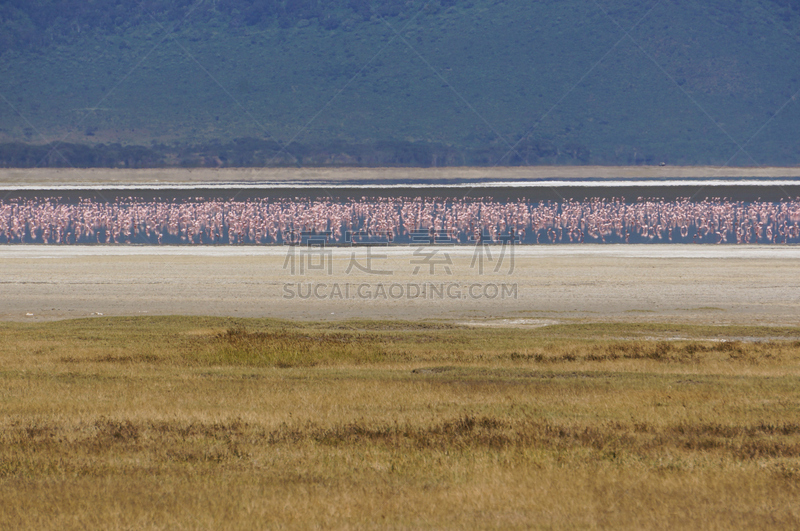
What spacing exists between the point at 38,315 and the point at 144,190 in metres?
61.2

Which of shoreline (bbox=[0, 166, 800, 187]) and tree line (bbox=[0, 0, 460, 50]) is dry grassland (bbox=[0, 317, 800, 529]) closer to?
shoreline (bbox=[0, 166, 800, 187])

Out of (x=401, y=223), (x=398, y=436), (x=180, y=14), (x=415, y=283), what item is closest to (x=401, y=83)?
(x=180, y=14)

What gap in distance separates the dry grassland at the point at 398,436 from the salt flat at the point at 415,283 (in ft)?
28.2

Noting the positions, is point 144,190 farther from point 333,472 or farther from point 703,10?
point 703,10

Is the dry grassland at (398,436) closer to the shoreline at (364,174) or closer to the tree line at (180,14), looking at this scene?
the shoreline at (364,174)

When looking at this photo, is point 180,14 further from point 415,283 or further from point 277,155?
point 415,283

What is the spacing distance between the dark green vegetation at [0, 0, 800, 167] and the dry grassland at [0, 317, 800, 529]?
406ft

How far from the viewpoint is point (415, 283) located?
3222cm

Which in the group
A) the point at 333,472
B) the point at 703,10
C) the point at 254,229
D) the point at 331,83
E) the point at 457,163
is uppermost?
the point at 703,10

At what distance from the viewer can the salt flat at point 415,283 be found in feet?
86.7

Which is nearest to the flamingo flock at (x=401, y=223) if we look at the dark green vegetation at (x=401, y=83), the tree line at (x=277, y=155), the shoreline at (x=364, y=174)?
the shoreline at (x=364, y=174)

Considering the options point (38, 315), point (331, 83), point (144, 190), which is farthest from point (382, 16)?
point (38, 315)

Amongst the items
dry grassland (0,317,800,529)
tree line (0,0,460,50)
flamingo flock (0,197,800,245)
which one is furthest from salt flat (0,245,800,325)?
tree line (0,0,460,50)

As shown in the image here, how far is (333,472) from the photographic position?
9.34 meters
